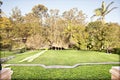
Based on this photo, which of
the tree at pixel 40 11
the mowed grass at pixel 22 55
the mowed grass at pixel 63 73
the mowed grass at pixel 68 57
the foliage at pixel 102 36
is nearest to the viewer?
the mowed grass at pixel 63 73

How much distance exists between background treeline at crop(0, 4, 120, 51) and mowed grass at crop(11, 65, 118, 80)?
48.3 inches

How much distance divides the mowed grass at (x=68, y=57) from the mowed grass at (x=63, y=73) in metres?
0.73

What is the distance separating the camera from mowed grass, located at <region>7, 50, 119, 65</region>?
20.4ft

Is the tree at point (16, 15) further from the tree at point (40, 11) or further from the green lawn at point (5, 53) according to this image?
the green lawn at point (5, 53)

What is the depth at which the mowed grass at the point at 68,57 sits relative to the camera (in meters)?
6.21

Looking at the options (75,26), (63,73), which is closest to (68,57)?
(75,26)

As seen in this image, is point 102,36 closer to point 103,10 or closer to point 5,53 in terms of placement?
point 103,10

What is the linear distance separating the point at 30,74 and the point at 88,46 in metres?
2.92

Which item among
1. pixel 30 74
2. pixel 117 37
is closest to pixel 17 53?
pixel 30 74

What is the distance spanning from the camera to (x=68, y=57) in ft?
22.0

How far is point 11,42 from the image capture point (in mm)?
6887

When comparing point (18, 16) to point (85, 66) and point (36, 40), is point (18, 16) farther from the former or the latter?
point (85, 66)

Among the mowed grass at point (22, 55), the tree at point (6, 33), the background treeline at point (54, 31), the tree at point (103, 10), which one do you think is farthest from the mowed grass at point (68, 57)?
the tree at point (103, 10)

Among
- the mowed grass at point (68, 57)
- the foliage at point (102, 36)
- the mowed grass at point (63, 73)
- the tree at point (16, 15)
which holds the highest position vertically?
the tree at point (16, 15)
